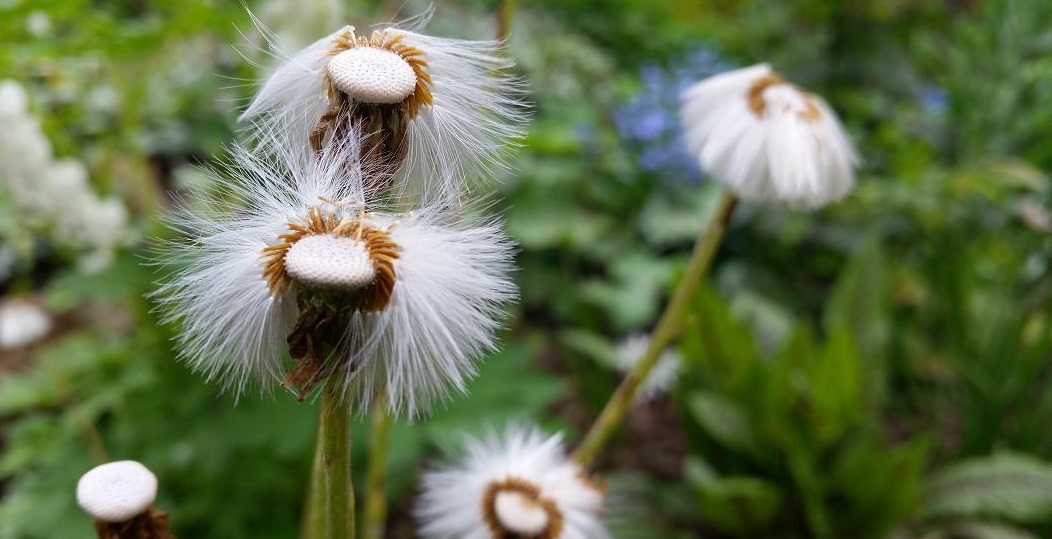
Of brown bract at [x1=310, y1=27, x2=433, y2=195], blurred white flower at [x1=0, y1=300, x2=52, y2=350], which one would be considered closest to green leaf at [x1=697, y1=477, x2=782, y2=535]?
brown bract at [x1=310, y1=27, x2=433, y2=195]

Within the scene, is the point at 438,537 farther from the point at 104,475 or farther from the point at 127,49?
the point at 127,49

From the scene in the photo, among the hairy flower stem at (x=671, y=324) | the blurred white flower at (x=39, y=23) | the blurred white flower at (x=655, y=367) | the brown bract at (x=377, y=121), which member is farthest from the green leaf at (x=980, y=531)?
the blurred white flower at (x=39, y=23)

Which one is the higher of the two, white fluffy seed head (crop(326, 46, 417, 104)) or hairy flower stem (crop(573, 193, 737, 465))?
white fluffy seed head (crop(326, 46, 417, 104))

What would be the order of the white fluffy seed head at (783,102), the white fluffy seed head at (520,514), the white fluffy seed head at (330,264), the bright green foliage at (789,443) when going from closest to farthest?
the white fluffy seed head at (330,264)
the white fluffy seed head at (520,514)
the white fluffy seed head at (783,102)
the bright green foliage at (789,443)

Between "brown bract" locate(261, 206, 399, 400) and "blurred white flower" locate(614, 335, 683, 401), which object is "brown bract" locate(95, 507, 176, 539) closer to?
"brown bract" locate(261, 206, 399, 400)

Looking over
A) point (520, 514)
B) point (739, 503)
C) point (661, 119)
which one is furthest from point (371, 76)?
point (661, 119)

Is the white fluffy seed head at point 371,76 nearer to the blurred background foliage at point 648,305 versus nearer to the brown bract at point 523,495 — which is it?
the blurred background foliage at point 648,305
